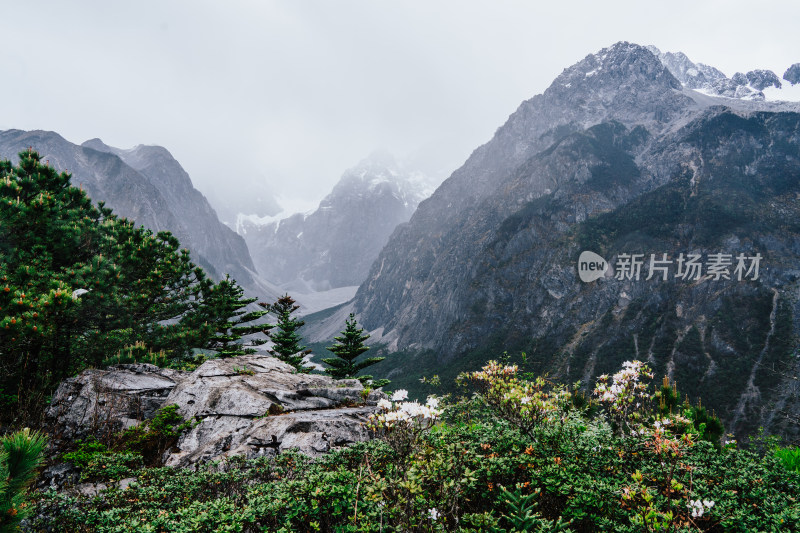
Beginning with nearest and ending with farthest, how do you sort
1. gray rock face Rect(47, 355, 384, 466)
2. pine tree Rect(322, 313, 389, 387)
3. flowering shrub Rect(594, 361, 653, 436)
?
flowering shrub Rect(594, 361, 653, 436) < gray rock face Rect(47, 355, 384, 466) < pine tree Rect(322, 313, 389, 387)

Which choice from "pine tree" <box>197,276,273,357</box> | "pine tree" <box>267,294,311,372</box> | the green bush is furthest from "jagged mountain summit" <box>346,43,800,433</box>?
the green bush

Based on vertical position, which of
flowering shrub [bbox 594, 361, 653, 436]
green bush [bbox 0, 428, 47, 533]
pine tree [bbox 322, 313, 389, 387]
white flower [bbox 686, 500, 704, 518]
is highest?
flowering shrub [bbox 594, 361, 653, 436]

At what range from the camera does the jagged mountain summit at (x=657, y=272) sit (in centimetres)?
10194

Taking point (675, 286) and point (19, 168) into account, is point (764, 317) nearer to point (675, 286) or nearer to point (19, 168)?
point (675, 286)

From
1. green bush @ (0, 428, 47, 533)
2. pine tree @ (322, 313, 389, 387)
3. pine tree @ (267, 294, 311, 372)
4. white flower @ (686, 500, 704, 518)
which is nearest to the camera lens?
white flower @ (686, 500, 704, 518)

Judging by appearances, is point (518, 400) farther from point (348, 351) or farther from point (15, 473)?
point (348, 351)

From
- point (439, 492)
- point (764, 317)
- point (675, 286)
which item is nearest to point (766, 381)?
point (764, 317)

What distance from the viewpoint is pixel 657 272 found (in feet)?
433

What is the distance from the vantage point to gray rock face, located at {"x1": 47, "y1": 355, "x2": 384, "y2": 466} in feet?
35.1

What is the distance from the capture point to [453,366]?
473ft

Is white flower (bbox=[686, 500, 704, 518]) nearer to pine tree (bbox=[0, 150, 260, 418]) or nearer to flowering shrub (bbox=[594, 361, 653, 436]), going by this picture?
flowering shrub (bbox=[594, 361, 653, 436])

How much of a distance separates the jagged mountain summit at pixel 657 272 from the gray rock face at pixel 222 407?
109448 millimetres

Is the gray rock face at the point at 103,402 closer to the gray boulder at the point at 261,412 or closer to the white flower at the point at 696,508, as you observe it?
the gray boulder at the point at 261,412

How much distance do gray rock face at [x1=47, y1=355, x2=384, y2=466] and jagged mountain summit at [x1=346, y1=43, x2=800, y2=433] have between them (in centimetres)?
10945
